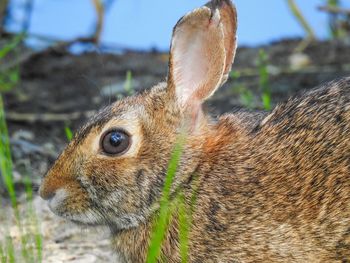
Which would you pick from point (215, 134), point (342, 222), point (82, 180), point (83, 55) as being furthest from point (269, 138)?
point (83, 55)

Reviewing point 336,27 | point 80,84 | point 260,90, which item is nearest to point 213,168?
point 260,90

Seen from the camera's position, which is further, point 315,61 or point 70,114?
point 315,61

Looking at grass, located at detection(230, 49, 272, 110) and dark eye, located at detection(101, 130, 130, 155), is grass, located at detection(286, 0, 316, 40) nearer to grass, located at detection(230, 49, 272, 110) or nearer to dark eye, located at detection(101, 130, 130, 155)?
grass, located at detection(230, 49, 272, 110)

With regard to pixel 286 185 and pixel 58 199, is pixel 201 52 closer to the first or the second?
pixel 286 185

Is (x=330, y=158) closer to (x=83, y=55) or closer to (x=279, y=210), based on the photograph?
(x=279, y=210)

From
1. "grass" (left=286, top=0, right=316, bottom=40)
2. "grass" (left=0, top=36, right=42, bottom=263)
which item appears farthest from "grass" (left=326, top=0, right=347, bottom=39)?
"grass" (left=0, top=36, right=42, bottom=263)

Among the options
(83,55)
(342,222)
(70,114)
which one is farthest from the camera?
(83,55)

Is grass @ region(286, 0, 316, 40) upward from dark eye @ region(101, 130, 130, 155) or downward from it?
upward

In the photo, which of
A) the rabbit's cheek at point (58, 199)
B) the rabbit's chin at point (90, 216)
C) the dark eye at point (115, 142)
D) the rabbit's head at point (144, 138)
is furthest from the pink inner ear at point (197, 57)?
the rabbit's cheek at point (58, 199)
